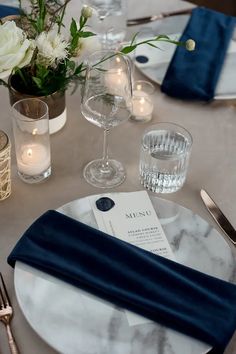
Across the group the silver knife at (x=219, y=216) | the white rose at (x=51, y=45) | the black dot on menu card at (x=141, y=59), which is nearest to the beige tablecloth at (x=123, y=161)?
the silver knife at (x=219, y=216)

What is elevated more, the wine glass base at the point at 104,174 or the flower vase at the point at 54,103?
the flower vase at the point at 54,103

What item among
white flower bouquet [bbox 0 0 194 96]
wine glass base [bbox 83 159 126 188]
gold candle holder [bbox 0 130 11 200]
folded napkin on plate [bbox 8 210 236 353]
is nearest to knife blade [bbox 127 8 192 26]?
white flower bouquet [bbox 0 0 194 96]

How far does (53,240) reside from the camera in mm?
896

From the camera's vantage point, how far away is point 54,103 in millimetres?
1118

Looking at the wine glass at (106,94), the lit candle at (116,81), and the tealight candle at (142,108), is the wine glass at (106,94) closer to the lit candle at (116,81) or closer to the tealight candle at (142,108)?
the lit candle at (116,81)

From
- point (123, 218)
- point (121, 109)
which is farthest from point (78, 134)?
point (123, 218)

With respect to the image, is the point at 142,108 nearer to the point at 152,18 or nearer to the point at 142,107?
the point at 142,107

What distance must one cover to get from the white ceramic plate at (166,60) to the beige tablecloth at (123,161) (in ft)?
0.13

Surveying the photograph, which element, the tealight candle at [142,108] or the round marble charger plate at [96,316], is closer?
the round marble charger plate at [96,316]

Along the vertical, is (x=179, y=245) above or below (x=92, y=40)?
below

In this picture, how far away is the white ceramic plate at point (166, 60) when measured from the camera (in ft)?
4.25

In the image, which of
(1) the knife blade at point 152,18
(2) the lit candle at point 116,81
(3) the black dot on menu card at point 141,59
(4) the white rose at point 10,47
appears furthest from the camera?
(1) the knife blade at point 152,18

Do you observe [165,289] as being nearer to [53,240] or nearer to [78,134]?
[53,240]

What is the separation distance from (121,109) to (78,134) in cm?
17
